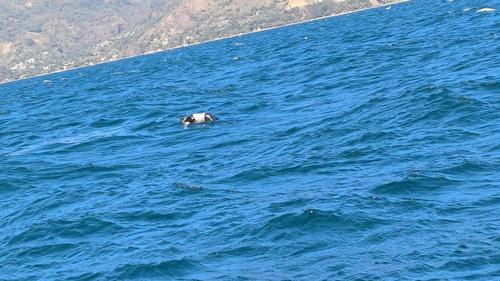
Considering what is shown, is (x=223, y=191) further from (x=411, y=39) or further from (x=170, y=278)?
(x=411, y=39)

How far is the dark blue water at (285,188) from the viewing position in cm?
1656

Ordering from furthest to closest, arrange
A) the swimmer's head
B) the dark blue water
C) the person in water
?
the swimmer's head, the person in water, the dark blue water

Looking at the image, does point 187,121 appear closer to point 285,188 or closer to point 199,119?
point 199,119

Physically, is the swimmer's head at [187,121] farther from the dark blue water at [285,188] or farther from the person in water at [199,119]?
the dark blue water at [285,188]

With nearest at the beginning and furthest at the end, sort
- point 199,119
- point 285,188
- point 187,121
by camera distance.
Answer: point 285,188, point 199,119, point 187,121

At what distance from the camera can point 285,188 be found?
22703 millimetres

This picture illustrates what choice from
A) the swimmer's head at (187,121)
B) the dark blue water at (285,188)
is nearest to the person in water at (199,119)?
the swimmer's head at (187,121)

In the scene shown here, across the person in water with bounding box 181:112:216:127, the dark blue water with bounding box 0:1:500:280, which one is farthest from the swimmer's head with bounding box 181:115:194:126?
the dark blue water with bounding box 0:1:500:280

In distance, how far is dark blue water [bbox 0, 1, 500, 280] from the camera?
16.6 metres

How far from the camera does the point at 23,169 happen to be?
112 feet

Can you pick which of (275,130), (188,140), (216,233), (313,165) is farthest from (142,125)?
(216,233)

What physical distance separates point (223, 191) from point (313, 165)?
139 inches

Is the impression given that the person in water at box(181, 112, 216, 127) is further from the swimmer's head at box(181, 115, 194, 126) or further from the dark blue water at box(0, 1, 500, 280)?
the dark blue water at box(0, 1, 500, 280)

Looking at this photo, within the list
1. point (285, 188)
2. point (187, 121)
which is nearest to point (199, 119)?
point (187, 121)
